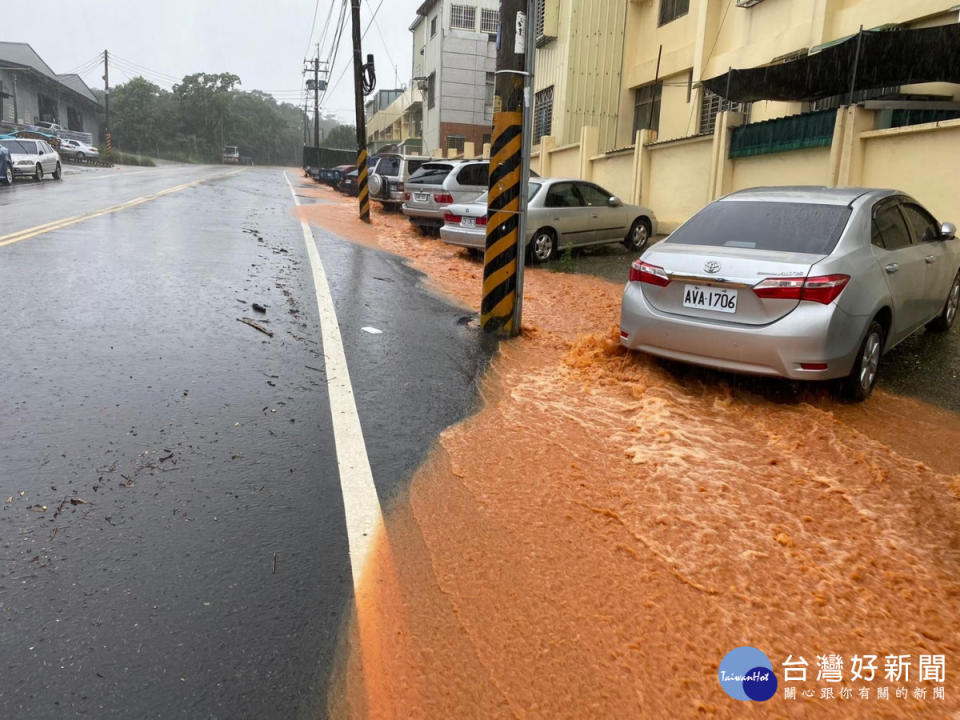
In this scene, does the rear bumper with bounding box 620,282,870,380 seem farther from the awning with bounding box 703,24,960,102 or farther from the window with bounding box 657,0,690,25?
the window with bounding box 657,0,690,25

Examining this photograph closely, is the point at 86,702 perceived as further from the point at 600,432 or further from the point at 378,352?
Result: the point at 378,352

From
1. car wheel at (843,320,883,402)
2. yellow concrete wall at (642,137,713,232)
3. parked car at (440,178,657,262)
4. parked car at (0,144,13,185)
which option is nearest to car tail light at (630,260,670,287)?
car wheel at (843,320,883,402)

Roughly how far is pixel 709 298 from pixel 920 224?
8.89 feet

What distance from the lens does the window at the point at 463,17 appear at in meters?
42.7

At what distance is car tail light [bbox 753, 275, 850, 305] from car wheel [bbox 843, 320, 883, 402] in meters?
0.55

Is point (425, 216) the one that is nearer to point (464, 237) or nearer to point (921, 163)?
point (464, 237)

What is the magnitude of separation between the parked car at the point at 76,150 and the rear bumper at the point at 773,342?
53.4 m

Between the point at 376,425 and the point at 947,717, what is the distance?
3.22 meters

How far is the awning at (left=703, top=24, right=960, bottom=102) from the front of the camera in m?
10.7

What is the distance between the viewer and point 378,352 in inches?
253

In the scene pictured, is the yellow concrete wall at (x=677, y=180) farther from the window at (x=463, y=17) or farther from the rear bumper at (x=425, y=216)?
the window at (x=463, y=17)

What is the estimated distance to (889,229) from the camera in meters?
5.98

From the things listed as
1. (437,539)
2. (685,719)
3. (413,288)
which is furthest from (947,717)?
(413,288)

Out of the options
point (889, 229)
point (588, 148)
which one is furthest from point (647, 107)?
point (889, 229)
